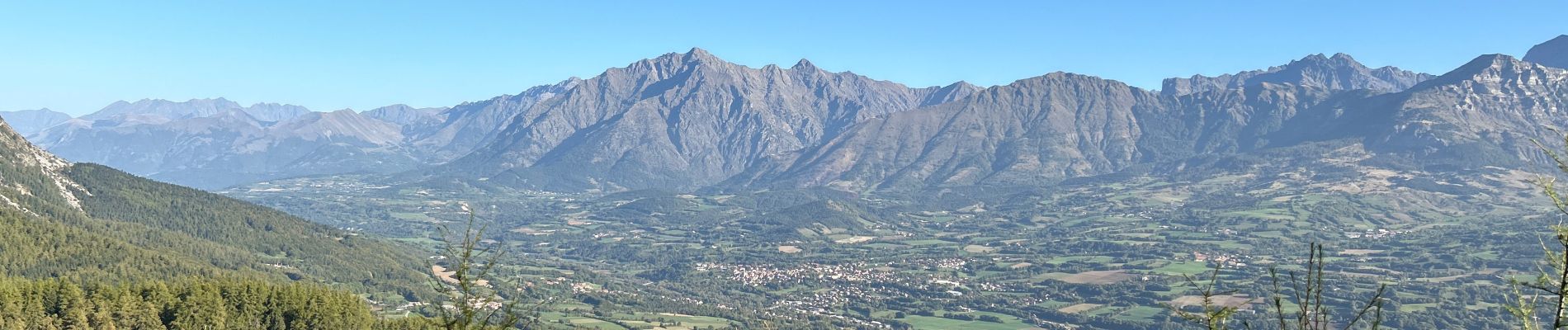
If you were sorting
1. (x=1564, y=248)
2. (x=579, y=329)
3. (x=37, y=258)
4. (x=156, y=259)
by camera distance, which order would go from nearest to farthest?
1. (x=1564, y=248)
2. (x=37, y=258)
3. (x=156, y=259)
4. (x=579, y=329)

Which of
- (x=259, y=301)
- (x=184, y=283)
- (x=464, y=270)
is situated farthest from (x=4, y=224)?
(x=464, y=270)

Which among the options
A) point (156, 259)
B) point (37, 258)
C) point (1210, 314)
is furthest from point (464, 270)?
point (156, 259)

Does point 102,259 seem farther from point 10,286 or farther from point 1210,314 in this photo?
point 1210,314

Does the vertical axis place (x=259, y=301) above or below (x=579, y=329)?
above

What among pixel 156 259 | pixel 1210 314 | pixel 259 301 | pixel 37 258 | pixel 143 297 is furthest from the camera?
pixel 156 259

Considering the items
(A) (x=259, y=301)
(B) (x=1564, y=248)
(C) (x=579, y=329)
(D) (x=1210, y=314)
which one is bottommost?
(C) (x=579, y=329)

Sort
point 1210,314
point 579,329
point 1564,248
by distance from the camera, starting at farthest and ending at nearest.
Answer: point 579,329, point 1210,314, point 1564,248

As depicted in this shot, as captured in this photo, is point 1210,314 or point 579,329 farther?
point 579,329

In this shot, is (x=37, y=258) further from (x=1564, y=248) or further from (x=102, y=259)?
(x=1564, y=248)

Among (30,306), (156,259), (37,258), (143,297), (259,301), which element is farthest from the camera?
(156,259)
